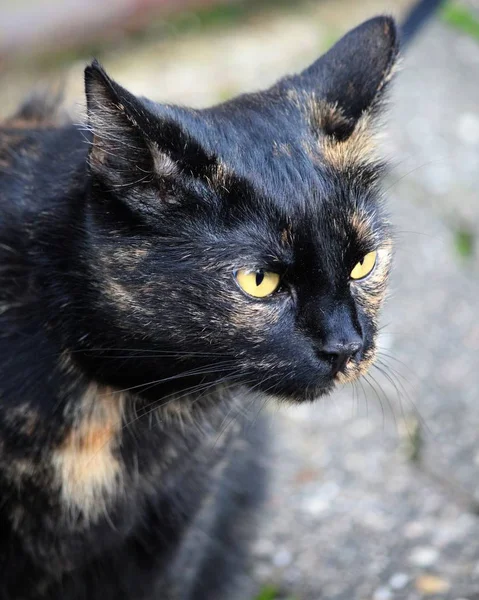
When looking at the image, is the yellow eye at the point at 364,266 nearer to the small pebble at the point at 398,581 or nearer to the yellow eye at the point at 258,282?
the yellow eye at the point at 258,282

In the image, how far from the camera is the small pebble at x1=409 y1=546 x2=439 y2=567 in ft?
7.61

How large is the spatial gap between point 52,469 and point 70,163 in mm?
639

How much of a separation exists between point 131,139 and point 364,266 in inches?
20.4

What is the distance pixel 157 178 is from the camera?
5.34 ft

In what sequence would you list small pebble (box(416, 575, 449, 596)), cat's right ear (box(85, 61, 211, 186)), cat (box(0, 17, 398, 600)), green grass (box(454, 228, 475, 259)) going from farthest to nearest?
green grass (box(454, 228, 475, 259))
small pebble (box(416, 575, 449, 596))
cat (box(0, 17, 398, 600))
cat's right ear (box(85, 61, 211, 186))

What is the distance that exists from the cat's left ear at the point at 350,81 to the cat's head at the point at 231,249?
0.31 ft

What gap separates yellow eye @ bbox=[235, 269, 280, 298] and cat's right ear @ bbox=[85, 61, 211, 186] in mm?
213

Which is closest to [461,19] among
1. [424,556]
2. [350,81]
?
[350,81]

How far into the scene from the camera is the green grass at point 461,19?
427 centimetres

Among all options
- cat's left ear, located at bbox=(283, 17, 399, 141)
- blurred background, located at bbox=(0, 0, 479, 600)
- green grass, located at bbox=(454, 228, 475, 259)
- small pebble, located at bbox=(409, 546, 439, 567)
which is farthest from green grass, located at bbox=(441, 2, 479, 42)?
small pebble, located at bbox=(409, 546, 439, 567)

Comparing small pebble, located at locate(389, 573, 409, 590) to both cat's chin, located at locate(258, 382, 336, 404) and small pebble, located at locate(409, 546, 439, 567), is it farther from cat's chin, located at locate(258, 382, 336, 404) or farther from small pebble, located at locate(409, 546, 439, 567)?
cat's chin, located at locate(258, 382, 336, 404)

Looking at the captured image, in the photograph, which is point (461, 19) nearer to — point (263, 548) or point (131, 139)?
point (263, 548)

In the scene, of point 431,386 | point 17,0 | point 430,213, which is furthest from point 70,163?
point 17,0

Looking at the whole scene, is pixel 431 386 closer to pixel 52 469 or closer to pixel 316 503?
pixel 316 503
